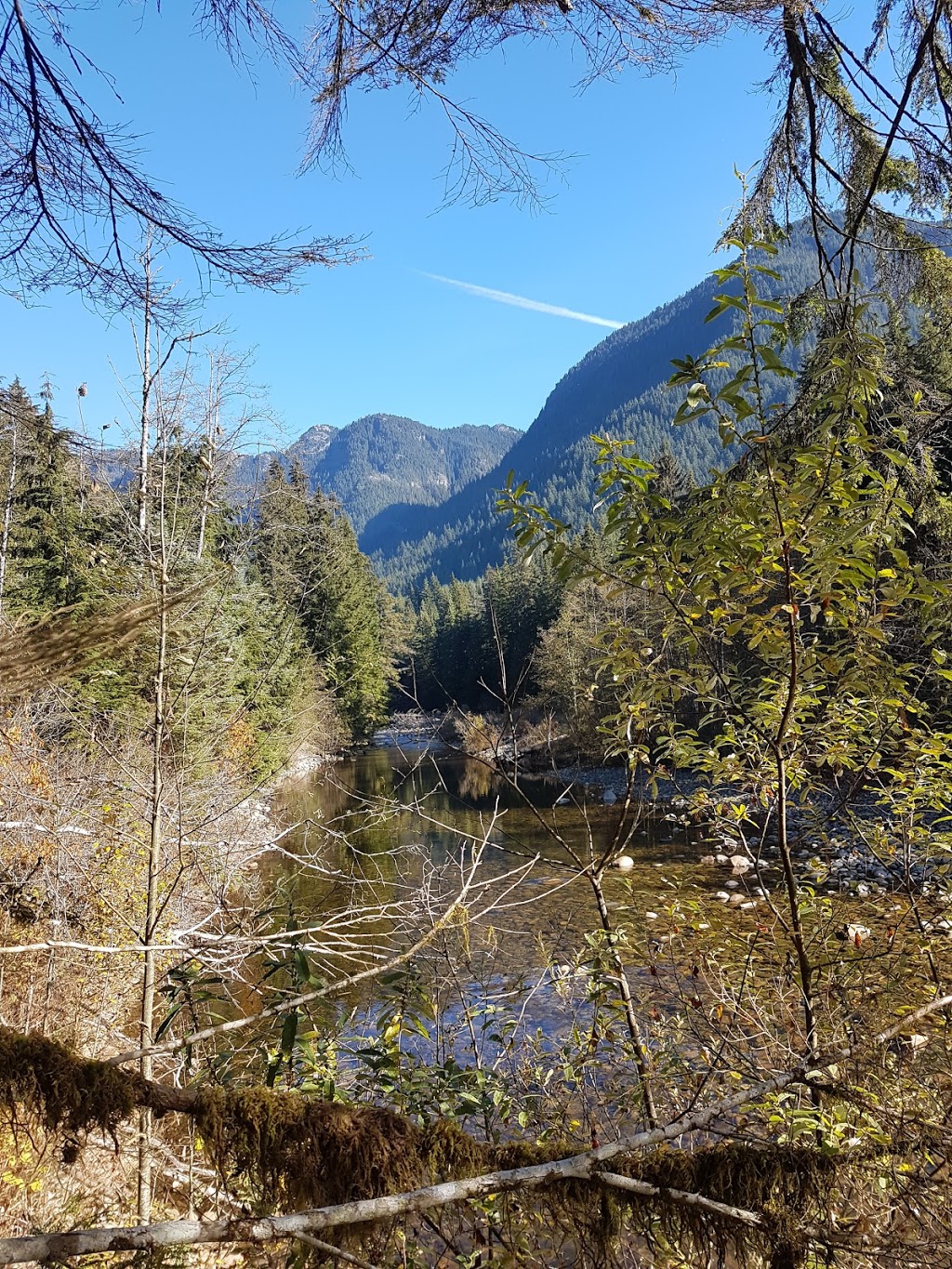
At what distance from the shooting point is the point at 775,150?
291cm

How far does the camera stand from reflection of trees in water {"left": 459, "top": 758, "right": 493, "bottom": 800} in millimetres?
20928

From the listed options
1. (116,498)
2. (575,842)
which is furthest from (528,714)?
(116,498)

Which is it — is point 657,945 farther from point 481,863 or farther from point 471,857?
point 481,863

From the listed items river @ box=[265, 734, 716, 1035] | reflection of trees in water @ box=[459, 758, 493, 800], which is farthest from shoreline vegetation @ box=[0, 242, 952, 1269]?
reflection of trees in water @ box=[459, 758, 493, 800]

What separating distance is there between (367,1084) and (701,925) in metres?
1.32

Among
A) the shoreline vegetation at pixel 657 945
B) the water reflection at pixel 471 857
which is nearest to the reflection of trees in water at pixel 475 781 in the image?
the water reflection at pixel 471 857

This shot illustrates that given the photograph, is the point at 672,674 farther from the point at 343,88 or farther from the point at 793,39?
the point at 343,88

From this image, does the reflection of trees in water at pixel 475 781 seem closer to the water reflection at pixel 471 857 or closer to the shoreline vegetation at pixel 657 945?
the water reflection at pixel 471 857

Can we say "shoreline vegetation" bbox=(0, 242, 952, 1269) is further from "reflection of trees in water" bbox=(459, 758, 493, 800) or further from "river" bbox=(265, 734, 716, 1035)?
"reflection of trees in water" bbox=(459, 758, 493, 800)

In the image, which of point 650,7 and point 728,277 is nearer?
point 728,277

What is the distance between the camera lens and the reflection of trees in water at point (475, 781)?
2093 centimetres

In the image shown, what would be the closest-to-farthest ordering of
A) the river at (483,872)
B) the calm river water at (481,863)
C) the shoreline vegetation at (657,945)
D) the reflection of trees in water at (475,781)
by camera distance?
1. the shoreline vegetation at (657,945)
2. the river at (483,872)
3. the calm river water at (481,863)
4. the reflection of trees in water at (475,781)

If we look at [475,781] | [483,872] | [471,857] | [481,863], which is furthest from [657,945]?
[475,781]

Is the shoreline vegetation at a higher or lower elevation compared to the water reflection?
higher
